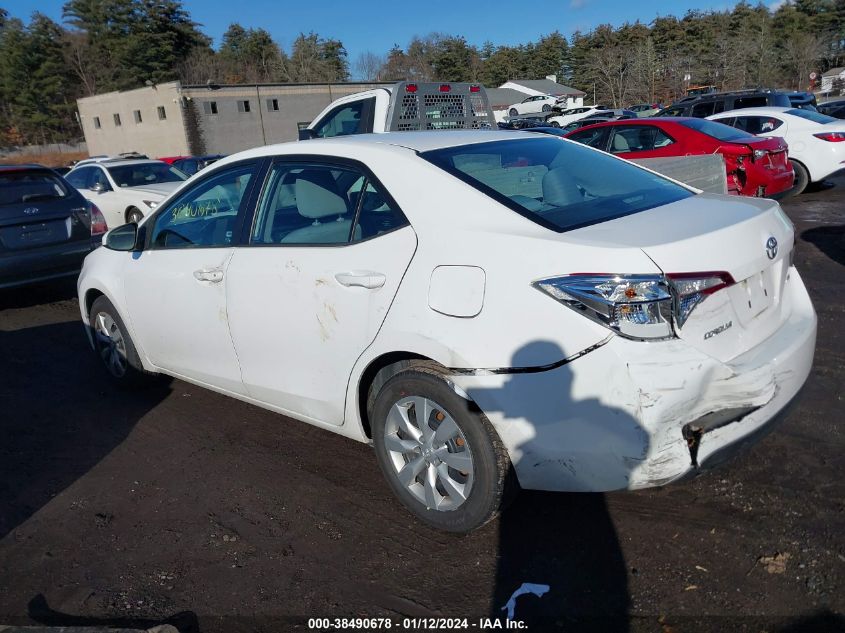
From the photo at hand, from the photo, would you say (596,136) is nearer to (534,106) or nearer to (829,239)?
(829,239)

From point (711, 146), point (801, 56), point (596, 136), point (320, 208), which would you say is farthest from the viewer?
point (801, 56)

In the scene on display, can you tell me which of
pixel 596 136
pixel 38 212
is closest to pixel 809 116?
pixel 596 136

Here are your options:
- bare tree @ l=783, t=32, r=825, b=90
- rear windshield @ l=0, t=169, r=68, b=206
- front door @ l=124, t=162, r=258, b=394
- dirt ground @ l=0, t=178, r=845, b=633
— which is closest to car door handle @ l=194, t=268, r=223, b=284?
front door @ l=124, t=162, r=258, b=394

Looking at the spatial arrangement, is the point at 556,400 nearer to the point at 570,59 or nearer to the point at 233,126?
the point at 233,126

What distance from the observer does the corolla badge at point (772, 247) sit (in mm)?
2785

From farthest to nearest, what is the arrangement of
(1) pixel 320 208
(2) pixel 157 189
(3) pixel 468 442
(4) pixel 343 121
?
(2) pixel 157 189 < (4) pixel 343 121 < (1) pixel 320 208 < (3) pixel 468 442

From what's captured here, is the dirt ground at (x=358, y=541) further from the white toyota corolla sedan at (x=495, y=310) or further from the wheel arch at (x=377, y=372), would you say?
the wheel arch at (x=377, y=372)

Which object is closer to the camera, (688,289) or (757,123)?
(688,289)

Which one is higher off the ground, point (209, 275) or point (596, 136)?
point (596, 136)

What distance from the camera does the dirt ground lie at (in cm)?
254

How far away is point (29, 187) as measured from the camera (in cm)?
756

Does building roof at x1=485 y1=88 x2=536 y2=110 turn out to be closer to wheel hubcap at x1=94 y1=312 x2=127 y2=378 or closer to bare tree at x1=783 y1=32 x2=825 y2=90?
bare tree at x1=783 y1=32 x2=825 y2=90

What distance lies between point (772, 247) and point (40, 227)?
7448 millimetres

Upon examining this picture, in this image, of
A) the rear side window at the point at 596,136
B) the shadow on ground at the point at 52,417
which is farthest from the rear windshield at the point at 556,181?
the rear side window at the point at 596,136
